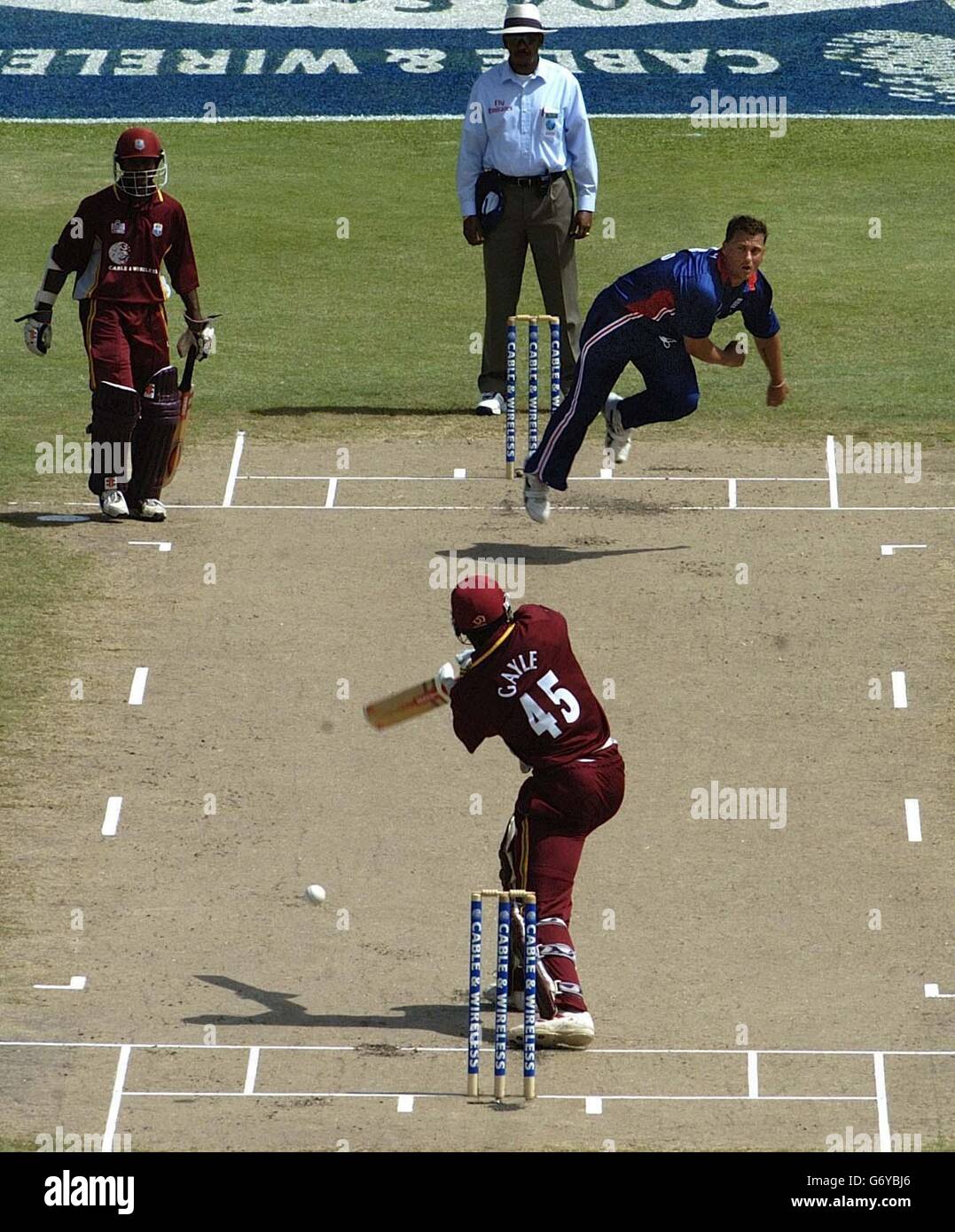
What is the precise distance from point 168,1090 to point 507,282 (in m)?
10.2

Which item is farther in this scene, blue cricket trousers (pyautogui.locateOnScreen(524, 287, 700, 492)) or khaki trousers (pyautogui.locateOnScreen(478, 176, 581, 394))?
khaki trousers (pyautogui.locateOnScreen(478, 176, 581, 394))

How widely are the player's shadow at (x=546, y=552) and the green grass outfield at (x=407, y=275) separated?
7.32 feet

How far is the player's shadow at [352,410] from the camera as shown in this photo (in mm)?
19500

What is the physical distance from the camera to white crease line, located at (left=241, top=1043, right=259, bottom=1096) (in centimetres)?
1017

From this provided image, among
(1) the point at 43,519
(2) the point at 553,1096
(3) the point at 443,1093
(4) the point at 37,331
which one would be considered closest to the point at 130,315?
(4) the point at 37,331

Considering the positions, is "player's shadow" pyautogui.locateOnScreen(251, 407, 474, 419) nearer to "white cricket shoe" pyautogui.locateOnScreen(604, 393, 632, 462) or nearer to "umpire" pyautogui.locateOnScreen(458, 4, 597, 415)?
"umpire" pyautogui.locateOnScreen(458, 4, 597, 415)

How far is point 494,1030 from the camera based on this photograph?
34.5ft

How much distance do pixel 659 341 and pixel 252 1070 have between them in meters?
7.43

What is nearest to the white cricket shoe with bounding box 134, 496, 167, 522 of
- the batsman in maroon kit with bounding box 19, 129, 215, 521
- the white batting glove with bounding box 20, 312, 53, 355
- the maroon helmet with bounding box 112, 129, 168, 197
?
the batsman in maroon kit with bounding box 19, 129, 215, 521

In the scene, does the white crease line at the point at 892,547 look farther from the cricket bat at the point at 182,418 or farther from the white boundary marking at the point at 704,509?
the cricket bat at the point at 182,418

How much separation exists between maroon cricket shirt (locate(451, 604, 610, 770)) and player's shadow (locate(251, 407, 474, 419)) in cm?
880

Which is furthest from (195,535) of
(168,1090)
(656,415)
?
(168,1090)

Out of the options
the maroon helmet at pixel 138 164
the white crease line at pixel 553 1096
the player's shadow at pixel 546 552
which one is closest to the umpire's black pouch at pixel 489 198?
the maroon helmet at pixel 138 164

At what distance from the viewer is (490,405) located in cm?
1936
